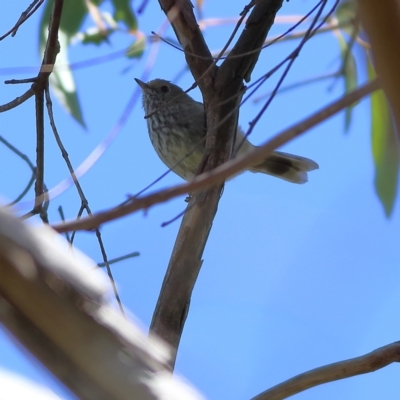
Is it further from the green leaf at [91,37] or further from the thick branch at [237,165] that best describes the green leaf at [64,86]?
the thick branch at [237,165]

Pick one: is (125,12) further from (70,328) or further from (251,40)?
(70,328)

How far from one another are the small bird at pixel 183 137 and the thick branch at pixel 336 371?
1917mm

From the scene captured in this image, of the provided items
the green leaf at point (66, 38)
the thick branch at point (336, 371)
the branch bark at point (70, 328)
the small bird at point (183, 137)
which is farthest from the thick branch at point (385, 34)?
the small bird at point (183, 137)

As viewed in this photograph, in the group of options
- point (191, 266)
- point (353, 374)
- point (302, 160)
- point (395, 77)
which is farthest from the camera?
point (302, 160)

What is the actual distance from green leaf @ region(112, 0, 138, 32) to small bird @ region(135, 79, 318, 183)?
0.42 metres

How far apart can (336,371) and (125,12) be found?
200 cm

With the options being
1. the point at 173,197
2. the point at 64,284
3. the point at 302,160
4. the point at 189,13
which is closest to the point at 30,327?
the point at 64,284

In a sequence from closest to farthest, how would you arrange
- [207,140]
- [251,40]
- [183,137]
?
[207,140], [251,40], [183,137]

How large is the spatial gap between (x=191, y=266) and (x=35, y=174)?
48 cm

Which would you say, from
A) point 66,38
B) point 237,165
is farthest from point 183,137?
point 237,165

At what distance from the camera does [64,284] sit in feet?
1.78

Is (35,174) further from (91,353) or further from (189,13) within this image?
(91,353)

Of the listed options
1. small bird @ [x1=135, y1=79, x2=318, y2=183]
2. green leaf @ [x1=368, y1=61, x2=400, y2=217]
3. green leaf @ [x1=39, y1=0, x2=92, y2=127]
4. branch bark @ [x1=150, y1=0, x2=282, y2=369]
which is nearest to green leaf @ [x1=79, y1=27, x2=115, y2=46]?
green leaf @ [x1=39, y1=0, x2=92, y2=127]

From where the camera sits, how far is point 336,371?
1.32 metres
